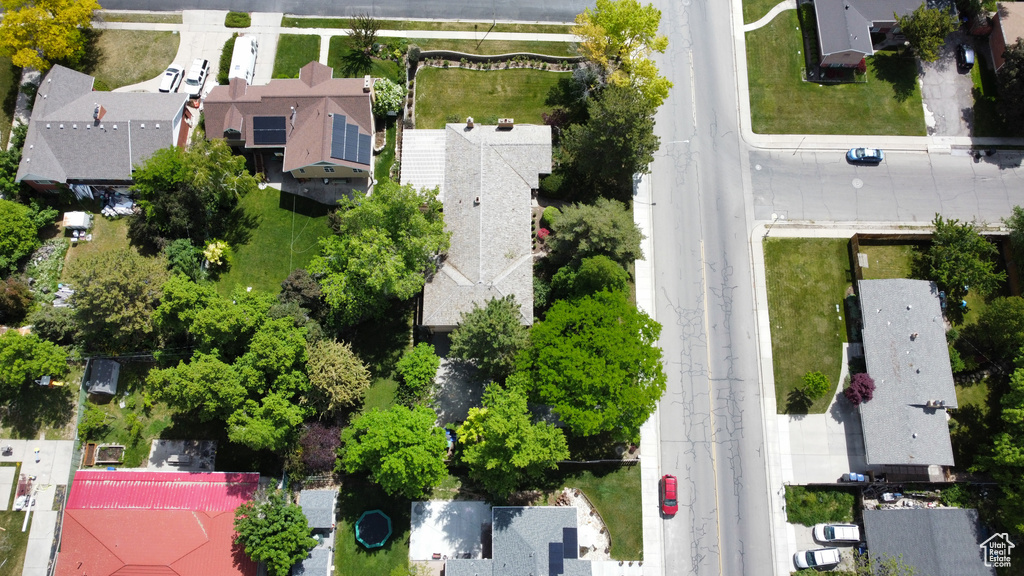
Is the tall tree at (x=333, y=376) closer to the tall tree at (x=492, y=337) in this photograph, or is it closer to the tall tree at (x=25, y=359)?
the tall tree at (x=492, y=337)

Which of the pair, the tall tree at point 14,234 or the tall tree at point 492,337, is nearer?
the tall tree at point 492,337

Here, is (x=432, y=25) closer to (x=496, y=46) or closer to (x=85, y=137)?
(x=496, y=46)

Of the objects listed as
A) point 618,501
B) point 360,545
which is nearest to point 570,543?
point 618,501

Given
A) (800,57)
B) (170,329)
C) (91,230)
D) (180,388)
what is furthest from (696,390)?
(91,230)

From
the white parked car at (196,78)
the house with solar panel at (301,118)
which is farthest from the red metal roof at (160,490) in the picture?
the white parked car at (196,78)

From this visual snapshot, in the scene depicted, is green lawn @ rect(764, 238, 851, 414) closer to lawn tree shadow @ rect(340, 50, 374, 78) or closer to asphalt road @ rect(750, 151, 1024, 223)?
asphalt road @ rect(750, 151, 1024, 223)

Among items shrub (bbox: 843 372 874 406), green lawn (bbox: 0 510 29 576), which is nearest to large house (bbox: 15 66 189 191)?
green lawn (bbox: 0 510 29 576)
